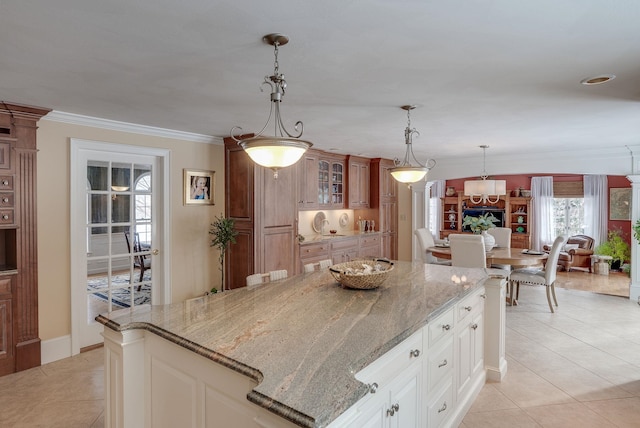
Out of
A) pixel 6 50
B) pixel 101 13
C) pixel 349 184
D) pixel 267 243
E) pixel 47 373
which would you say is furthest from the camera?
pixel 349 184

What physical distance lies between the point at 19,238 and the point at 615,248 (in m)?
10.2

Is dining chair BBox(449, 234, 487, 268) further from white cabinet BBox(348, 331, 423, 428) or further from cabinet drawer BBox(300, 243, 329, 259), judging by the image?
white cabinet BBox(348, 331, 423, 428)

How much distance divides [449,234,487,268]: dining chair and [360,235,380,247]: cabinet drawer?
1762 millimetres

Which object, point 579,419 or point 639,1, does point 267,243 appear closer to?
point 579,419

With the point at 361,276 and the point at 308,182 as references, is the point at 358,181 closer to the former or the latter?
the point at 308,182

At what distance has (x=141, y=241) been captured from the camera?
4188 millimetres

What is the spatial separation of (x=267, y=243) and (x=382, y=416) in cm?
335

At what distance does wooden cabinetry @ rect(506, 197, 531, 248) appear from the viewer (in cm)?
916

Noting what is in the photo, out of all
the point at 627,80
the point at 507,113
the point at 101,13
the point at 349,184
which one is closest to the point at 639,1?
the point at 627,80

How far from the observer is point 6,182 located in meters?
3.11

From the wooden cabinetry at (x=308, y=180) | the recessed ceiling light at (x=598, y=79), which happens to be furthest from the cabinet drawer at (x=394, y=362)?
the wooden cabinetry at (x=308, y=180)

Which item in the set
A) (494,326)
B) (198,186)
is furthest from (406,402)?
(198,186)

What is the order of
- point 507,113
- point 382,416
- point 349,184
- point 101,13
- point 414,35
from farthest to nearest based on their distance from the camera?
point 349,184 < point 507,113 < point 414,35 < point 101,13 < point 382,416

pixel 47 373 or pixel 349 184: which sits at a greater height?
pixel 349 184
